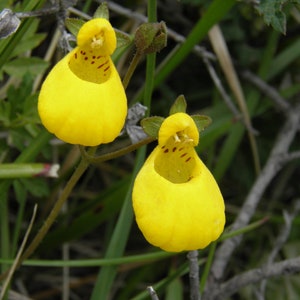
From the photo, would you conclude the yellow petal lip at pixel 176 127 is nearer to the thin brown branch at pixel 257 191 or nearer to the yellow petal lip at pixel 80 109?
the yellow petal lip at pixel 80 109

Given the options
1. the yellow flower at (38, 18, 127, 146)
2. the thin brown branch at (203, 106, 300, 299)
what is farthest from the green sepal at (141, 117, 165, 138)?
the thin brown branch at (203, 106, 300, 299)

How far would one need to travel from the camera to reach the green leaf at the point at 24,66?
2227 mm

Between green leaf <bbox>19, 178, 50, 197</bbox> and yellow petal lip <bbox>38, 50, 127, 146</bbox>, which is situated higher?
yellow petal lip <bbox>38, 50, 127, 146</bbox>

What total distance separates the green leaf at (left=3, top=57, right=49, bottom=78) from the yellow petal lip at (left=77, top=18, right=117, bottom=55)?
586mm

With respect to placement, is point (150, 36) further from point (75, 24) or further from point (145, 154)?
point (145, 154)

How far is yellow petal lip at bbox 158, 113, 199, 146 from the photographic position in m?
1.67

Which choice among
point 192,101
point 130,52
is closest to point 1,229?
point 130,52

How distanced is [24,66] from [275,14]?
82cm

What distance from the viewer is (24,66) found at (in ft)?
7.37

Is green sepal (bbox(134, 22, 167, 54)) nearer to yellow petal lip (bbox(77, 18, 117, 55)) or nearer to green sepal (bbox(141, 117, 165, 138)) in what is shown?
yellow petal lip (bbox(77, 18, 117, 55))

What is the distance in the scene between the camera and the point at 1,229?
95.9 inches

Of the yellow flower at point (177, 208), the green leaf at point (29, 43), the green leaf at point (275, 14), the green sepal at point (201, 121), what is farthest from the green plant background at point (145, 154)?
the yellow flower at point (177, 208)

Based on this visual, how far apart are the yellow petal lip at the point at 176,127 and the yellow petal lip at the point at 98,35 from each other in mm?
228

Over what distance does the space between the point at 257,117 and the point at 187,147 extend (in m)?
1.38
